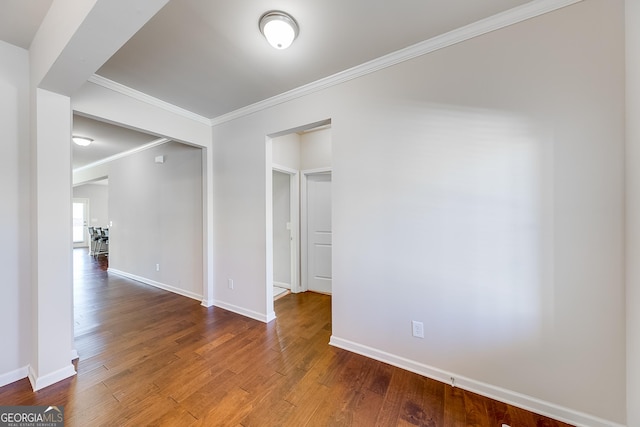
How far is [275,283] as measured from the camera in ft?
13.9

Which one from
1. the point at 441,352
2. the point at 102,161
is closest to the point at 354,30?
the point at 441,352

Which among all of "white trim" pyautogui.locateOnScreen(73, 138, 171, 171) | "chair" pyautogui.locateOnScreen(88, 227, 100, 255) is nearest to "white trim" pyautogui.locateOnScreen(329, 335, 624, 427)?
"white trim" pyautogui.locateOnScreen(73, 138, 171, 171)

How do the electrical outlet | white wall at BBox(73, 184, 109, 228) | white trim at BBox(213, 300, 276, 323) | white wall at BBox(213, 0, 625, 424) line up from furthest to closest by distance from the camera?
white wall at BBox(73, 184, 109, 228), white trim at BBox(213, 300, 276, 323), the electrical outlet, white wall at BBox(213, 0, 625, 424)

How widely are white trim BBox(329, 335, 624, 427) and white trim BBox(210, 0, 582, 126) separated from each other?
2451mm

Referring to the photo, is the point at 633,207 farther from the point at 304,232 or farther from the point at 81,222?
the point at 81,222

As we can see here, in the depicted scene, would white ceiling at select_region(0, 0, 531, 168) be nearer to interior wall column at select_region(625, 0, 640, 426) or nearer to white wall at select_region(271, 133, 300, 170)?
interior wall column at select_region(625, 0, 640, 426)

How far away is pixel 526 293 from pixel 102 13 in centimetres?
279

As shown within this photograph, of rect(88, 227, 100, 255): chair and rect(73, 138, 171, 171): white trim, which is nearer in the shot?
rect(73, 138, 171, 171): white trim

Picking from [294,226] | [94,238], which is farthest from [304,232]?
[94,238]

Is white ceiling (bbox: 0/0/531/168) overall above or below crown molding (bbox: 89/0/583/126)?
above

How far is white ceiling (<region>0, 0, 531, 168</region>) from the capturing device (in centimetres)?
151

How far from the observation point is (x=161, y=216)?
4.11 m

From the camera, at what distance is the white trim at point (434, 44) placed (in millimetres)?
1494

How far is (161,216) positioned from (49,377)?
2.72 metres
